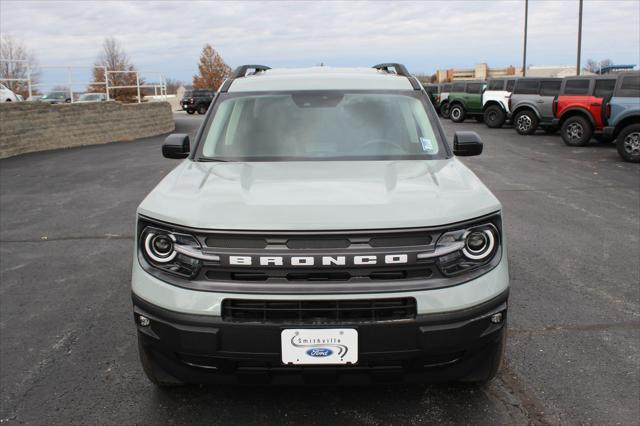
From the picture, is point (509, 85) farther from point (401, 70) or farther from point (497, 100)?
point (401, 70)

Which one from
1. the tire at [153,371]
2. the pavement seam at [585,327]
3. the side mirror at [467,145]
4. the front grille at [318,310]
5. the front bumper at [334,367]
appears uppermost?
the side mirror at [467,145]

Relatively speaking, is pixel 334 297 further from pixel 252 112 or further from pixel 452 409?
pixel 252 112

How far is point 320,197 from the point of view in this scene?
275 centimetres

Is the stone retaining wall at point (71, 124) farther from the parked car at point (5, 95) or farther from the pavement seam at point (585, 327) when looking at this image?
the pavement seam at point (585, 327)

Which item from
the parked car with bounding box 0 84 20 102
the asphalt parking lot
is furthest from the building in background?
the asphalt parking lot

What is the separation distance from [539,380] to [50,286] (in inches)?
167

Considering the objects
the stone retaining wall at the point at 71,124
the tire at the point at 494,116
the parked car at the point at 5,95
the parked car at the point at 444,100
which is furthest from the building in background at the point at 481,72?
the parked car at the point at 5,95

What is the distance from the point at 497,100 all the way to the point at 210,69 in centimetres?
6365

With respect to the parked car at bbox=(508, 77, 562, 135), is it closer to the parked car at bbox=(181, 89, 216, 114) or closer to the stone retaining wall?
the stone retaining wall

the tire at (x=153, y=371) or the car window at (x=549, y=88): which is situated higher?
the car window at (x=549, y=88)

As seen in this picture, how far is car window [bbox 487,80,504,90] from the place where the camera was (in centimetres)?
2397

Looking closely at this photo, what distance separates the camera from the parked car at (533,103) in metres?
20.5

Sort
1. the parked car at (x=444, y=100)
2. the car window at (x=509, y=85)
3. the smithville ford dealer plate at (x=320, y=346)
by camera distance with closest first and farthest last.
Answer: the smithville ford dealer plate at (x=320, y=346) → the car window at (x=509, y=85) → the parked car at (x=444, y=100)

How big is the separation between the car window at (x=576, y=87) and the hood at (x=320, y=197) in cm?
1522
